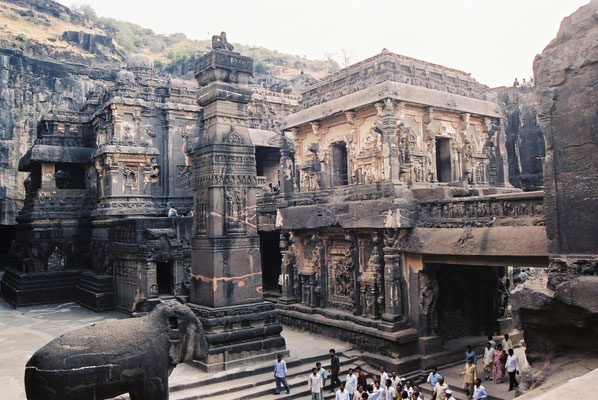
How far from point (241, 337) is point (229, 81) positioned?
17.4 feet

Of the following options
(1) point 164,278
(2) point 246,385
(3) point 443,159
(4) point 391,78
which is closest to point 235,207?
(2) point 246,385

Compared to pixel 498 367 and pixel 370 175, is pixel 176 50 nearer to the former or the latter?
pixel 370 175

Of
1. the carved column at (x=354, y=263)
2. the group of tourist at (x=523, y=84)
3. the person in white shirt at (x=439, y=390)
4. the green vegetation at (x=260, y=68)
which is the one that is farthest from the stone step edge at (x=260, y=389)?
the green vegetation at (x=260, y=68)

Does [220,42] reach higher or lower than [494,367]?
higher

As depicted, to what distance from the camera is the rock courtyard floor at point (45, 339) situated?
8.93m

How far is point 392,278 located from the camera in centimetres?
1162

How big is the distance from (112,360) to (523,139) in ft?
76.9

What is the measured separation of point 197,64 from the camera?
10539 millimetres

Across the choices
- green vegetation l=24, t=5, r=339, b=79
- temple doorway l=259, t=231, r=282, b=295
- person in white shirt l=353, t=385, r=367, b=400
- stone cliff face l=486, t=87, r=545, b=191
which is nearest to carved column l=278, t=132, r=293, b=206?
temple doorway l=259, t=231, r=282, b=295

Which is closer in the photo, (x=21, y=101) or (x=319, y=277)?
(x=319, y=277)

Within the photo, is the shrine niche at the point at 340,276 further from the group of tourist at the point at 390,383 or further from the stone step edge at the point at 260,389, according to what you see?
the stone step edge at the point at 260,389

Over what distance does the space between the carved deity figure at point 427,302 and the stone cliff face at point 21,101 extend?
25770 mm

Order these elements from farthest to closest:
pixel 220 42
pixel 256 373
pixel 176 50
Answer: pixel 176 50, pixel 220 42, pixel 256 373

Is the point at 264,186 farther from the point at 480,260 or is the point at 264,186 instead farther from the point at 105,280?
the point at 480,260
